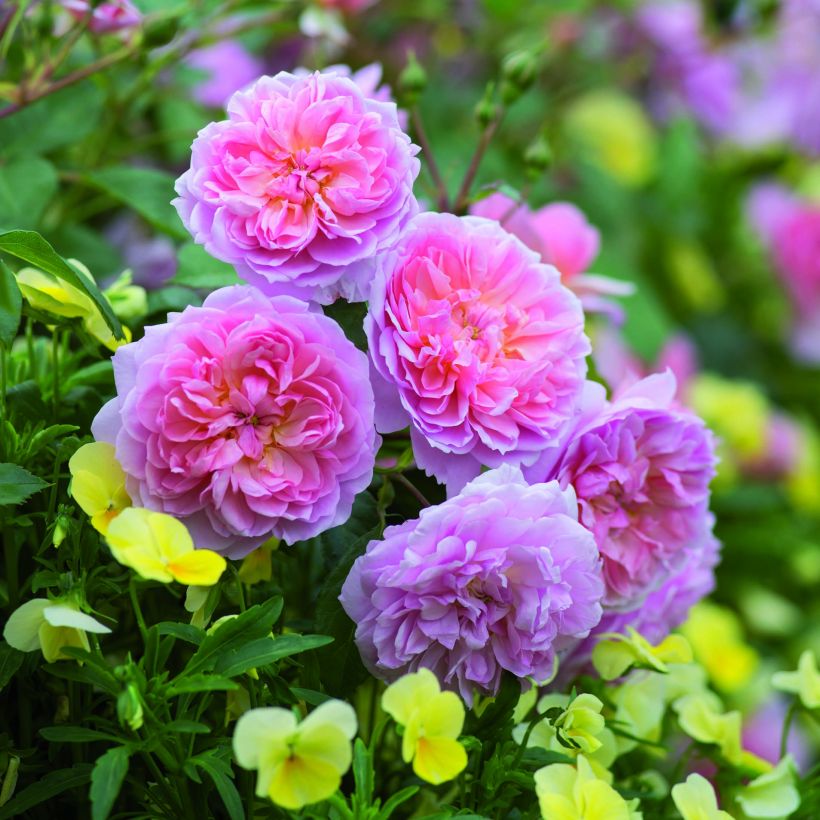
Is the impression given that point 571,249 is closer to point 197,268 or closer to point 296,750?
point 197,268

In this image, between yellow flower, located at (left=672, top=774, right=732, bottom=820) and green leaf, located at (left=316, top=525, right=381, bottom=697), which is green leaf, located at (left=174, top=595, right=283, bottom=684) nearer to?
green leaf, located at (left=316, top=525, right=381, bottom=697)

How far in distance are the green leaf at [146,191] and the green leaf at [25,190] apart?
0.13 feet

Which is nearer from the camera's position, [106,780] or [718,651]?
[106,780]

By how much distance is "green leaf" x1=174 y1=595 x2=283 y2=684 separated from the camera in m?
0.37

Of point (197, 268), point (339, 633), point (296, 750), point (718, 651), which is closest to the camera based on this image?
point (296, 750)

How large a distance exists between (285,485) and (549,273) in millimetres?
157

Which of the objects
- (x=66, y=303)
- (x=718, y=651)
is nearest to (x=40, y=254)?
(x=66, y=303)

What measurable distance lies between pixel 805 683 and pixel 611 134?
108 cm

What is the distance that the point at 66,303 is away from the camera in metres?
0.43

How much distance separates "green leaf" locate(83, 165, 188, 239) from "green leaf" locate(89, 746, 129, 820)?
0.37 m

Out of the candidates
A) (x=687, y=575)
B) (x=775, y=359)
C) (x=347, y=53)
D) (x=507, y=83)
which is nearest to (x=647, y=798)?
(x=687, y=575)

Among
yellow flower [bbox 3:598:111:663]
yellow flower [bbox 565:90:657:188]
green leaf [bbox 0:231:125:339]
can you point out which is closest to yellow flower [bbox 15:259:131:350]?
green leaf [bbox 0:231:125:339]

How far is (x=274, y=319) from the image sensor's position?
39cm

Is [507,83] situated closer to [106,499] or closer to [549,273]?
[549,273]
